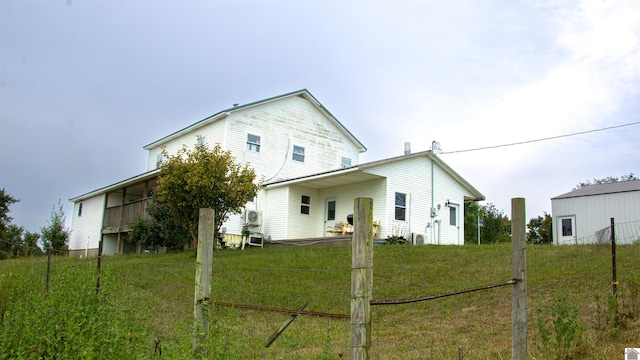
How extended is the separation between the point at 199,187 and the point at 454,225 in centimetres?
1230

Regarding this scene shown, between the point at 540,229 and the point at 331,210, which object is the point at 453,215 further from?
the point at 540,229

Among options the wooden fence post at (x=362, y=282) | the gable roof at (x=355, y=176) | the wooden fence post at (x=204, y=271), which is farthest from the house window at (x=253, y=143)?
the wooden fence post at (x=362, y=282)

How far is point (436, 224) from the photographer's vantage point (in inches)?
938

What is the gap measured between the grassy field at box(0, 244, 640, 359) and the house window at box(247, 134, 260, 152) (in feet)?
27.3

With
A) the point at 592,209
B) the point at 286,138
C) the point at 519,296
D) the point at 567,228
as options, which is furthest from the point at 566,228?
the point at 519,296

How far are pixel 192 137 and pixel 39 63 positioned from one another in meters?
12.3

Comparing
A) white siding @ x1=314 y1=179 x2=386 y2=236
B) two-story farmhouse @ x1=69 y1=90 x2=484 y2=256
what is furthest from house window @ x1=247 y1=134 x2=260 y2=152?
white siding @ x1=314 y1=179 x2=386 y2=236

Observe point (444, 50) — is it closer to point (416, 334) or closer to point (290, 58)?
point (290, 58)

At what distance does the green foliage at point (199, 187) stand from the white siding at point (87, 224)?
14.2 m

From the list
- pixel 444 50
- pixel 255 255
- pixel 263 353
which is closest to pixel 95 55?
pixel 255 255

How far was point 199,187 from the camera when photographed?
18.4 m

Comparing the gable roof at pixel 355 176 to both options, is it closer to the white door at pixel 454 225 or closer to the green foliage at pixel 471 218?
the white door at pixel 454 225

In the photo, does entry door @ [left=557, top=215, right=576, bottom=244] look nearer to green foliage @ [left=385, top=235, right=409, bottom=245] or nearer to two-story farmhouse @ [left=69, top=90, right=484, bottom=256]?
two-story farmhouse @ [left=69, top=90, right=484, bottom=256]

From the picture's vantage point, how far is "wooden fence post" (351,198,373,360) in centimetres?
431
